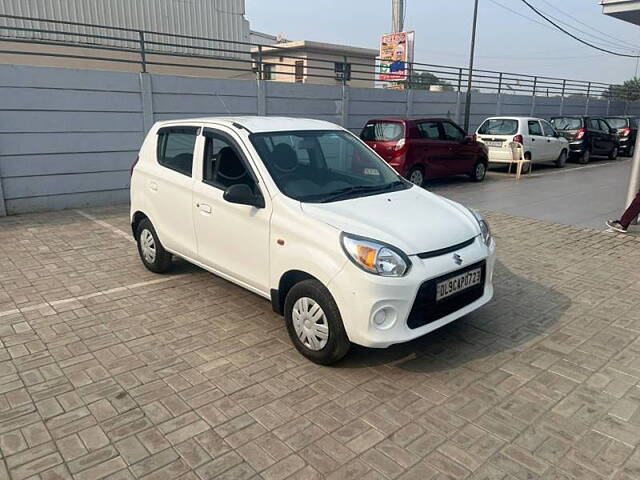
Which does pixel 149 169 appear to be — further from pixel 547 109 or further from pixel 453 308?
pixel 547 109

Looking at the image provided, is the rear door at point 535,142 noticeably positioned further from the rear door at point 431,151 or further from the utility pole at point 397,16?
the utility pole at point 397,16

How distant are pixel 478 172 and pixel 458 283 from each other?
1029 centimetres

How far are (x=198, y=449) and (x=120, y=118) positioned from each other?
8304 millimetres

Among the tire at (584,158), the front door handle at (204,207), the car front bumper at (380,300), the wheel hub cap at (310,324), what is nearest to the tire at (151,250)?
the front door handle at (204,207)

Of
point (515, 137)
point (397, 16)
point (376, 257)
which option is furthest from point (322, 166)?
point (397, 16)

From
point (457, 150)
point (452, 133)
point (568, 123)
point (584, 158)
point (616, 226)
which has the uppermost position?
point (568, 123)

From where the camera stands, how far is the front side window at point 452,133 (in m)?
12.3

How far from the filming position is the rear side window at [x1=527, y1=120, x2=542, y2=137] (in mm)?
14734

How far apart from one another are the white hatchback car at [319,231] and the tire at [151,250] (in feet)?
0.71

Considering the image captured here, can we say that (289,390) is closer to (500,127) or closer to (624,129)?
(500,127)

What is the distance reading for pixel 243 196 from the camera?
4062 mm

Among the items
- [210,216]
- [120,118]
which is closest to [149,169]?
[210,216]

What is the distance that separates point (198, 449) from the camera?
2.91m

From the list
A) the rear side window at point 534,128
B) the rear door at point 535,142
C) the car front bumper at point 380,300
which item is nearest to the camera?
the car front bumper at point 380,300
